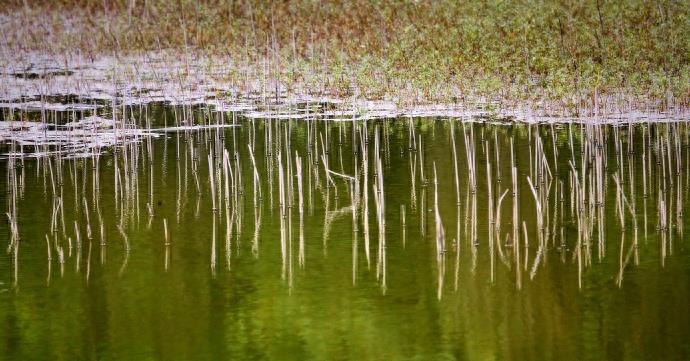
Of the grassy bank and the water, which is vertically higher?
the grassy bank

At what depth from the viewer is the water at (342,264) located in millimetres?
7180

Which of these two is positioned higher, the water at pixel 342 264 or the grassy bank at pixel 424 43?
the grassy bank at pixel 424 43

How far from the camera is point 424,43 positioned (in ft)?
62.8

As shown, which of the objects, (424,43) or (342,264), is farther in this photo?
(424,43)

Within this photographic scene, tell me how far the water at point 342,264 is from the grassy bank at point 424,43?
3601 mm

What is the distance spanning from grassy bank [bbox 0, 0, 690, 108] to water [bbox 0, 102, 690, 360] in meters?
3.60

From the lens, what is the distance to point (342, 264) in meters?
8.78

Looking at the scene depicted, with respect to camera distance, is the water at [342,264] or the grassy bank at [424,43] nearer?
the water at [342,264]

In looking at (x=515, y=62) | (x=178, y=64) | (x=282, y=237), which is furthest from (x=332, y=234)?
(x=178, y=64)

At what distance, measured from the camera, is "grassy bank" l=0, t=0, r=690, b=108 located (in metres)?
16.5

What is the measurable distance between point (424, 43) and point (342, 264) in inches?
425

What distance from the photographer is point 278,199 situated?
10.8 meters

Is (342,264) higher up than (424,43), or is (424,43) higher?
(424,43)

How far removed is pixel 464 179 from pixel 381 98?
5.25 m
